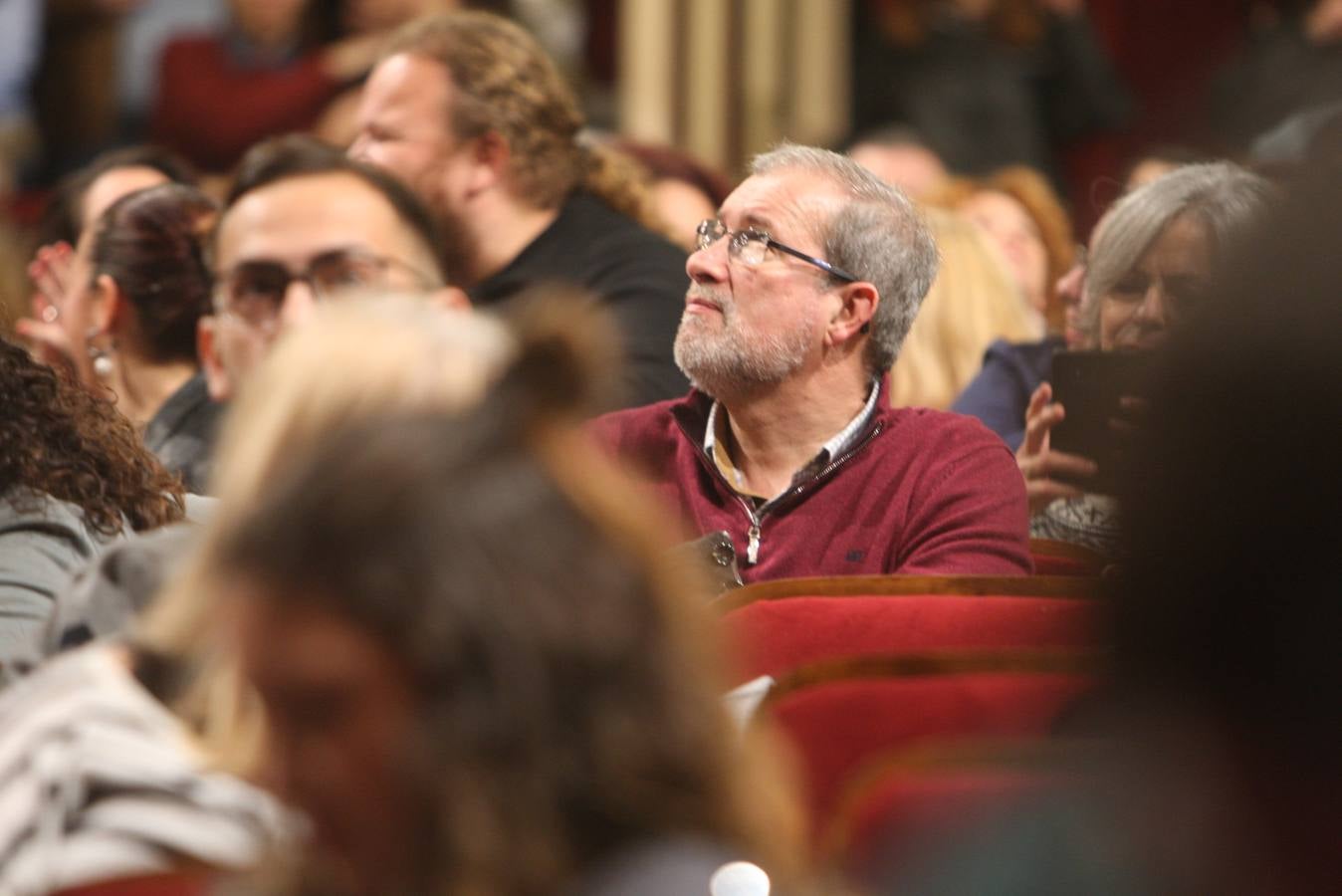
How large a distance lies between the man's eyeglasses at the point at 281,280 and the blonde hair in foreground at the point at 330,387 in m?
1.58

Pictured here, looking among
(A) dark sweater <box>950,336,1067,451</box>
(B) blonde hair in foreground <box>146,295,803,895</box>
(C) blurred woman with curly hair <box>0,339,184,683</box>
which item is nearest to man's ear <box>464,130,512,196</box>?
(A) dark sweater <box>950,336,1067,451</box>

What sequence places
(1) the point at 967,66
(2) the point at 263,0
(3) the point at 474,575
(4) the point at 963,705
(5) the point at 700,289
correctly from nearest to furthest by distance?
(3) the point at 474,575 → (4) the point at 963,705 → (5) the point at 700,289 → (2) the point at 263,0 → (1) the point at 967,66

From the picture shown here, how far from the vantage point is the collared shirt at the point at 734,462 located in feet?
7.23

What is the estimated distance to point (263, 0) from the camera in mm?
4758

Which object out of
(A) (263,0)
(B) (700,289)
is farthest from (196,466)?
(A) (263,0)

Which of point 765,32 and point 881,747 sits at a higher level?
point 881,747

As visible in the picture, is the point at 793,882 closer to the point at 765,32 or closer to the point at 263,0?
the point at 263,0

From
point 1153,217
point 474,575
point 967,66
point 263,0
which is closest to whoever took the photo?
point 474,575

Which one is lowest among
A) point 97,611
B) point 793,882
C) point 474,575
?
point 97,611

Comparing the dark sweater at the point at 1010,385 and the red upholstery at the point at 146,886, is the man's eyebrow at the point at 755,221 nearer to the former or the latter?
the dark sweater at the point at 1010,385

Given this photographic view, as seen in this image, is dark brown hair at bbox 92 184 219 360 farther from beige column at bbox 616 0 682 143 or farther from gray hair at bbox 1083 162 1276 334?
beige column at bbox 616 0 682 143

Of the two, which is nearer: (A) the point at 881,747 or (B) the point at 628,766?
(B) the point at 628,766

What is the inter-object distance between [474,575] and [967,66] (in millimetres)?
4574

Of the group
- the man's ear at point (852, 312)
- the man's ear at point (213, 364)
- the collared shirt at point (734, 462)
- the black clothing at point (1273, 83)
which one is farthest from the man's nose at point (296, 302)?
the black clothing at point (1273, 83)
